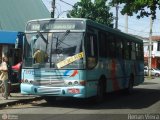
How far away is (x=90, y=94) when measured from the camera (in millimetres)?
16438

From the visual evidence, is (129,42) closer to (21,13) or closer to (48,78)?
(48,78)

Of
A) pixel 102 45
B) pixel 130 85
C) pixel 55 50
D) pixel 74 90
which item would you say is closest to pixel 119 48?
pixel 102 45

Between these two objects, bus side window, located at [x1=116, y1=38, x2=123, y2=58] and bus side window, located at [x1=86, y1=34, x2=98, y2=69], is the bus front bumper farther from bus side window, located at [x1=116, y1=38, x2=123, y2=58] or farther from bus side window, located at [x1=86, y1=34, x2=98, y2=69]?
bus side window, located at [x1=116, y1=38, x2=123, y2=58]

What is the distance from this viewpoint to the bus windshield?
15.9 meters

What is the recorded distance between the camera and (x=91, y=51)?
1653 cm

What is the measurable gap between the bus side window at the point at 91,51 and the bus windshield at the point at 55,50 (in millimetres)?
382

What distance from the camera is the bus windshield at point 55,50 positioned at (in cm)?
1593

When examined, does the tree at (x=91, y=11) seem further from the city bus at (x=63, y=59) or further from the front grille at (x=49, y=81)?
the front grille at (x=49, y=81)

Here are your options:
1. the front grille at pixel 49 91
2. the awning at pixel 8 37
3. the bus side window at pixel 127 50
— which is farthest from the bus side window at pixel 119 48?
the awning at pixel 8 37

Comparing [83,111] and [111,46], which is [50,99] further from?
[111,46]

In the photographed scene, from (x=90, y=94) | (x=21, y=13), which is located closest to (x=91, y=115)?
(x=90, y=94)

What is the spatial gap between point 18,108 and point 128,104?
4747 millimetres

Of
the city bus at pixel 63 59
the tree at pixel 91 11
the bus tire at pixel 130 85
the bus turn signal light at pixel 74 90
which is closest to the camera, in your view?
the bus turn signal light at pixel 74 90

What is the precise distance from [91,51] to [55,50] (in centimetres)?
133
